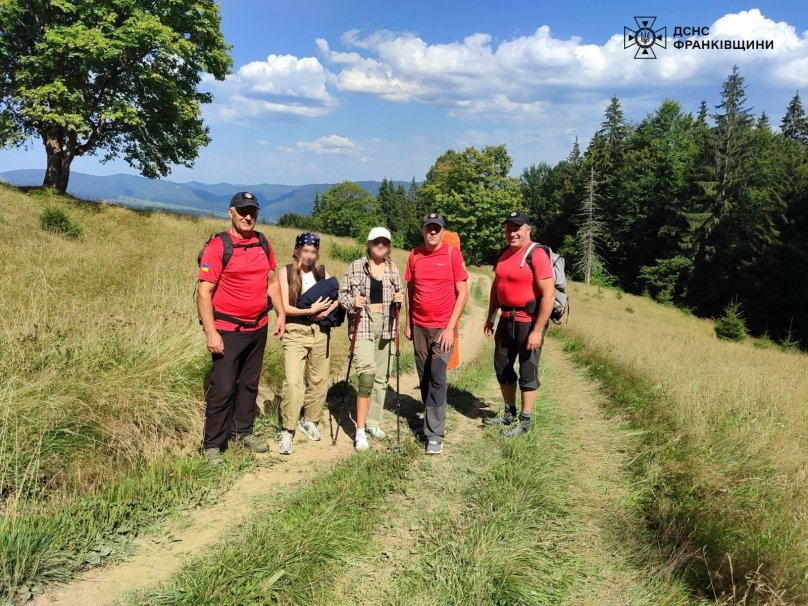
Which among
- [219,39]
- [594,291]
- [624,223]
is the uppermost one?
[219,39]

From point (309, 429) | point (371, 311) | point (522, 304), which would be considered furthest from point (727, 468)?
point (309, 429)

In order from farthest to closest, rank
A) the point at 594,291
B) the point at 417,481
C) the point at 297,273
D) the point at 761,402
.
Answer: the point at 594,291, the point at 761,402, the point at 297,273, the point at 417,481

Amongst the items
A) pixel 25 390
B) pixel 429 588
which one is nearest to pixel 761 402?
pixel 429 588

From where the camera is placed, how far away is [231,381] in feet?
14.6

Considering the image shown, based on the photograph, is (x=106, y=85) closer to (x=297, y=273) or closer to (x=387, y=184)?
(x=297, y=273)

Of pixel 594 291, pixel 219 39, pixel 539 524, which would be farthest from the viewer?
pixel 594 291

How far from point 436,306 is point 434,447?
147 cm

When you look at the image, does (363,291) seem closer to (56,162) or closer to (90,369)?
(90,369)

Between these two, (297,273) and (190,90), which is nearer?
(297,273)

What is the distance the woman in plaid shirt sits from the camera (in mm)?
4949

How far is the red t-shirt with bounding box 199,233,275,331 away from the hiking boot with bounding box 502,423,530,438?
2958 mm

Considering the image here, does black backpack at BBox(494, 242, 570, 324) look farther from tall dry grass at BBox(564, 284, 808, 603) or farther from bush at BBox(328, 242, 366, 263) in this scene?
bush at BBox(328, 242, 366, 263)

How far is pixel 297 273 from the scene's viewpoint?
16.4ft

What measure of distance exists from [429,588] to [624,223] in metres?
55.0
